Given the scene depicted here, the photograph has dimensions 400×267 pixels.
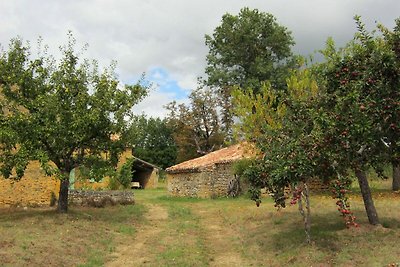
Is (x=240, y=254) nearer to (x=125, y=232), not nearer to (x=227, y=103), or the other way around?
(x=125, y=232)

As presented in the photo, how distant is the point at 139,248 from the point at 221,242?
270 centimetres

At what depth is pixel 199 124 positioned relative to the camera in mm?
46594

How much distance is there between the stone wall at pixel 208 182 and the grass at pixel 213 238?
312 inches

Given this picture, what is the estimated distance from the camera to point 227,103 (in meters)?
43.8

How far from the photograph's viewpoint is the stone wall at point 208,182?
26156mm

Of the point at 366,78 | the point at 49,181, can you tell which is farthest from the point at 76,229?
the point at 366,78

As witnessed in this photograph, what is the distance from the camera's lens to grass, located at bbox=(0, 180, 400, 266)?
32.3 feet

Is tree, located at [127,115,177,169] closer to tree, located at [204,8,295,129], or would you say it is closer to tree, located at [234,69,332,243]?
tree, located at [204,8,295,129]

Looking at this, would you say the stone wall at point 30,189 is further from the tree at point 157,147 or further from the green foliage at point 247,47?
the tree at point 157,147

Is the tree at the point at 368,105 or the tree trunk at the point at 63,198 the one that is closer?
the tree at the point at 368,105

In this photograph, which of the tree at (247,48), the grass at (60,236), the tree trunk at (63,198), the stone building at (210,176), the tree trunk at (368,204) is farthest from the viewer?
the tree at (247,48)

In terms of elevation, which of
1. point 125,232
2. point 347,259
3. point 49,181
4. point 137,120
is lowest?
point 347,259

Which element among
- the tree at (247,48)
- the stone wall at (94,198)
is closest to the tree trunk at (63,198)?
the stone wall at (94,198)

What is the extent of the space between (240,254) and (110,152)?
7569 millimetres
